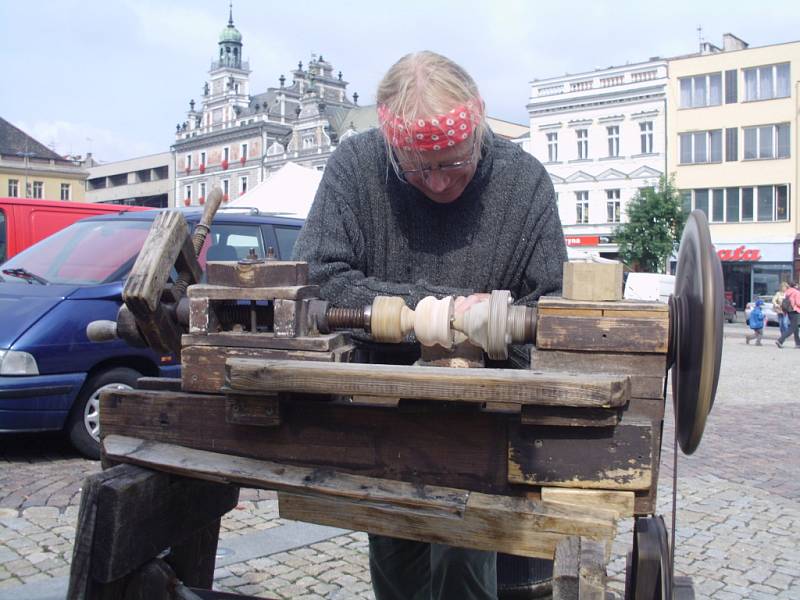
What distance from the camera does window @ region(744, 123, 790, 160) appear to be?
37.0m

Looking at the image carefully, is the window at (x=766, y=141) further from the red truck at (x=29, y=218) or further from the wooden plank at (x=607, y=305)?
the wooden plank at (x=607, y=305)

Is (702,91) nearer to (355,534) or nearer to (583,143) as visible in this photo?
(583,143)

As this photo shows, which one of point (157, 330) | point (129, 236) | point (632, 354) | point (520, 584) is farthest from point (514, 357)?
point (129, 236)

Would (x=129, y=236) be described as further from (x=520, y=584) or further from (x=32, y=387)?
(x=520, y=584)

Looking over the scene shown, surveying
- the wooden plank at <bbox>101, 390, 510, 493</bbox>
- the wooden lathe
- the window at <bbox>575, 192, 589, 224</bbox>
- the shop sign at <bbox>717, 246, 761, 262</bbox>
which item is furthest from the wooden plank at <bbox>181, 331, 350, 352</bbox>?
the window at <bbox>575, 192, 589, 224</bbox>

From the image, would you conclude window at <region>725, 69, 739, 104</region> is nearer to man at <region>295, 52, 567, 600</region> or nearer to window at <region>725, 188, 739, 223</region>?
window at <region>725, 188, 739, 223</region>

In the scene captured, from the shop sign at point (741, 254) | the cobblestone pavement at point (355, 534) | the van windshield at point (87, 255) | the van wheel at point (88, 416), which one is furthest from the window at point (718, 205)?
the van wheel at point (88, 416)

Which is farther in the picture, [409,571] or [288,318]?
[409,571]

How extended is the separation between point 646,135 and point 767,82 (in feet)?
19.1

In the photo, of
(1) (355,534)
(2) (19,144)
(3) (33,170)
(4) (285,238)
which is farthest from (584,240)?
(2) (19,144)

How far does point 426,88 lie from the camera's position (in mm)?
1797

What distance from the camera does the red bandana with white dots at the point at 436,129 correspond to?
5.83 feet

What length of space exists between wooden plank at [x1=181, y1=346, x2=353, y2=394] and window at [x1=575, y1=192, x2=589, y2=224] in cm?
4233

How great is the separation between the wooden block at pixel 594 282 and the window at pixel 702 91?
4128 centimetres
